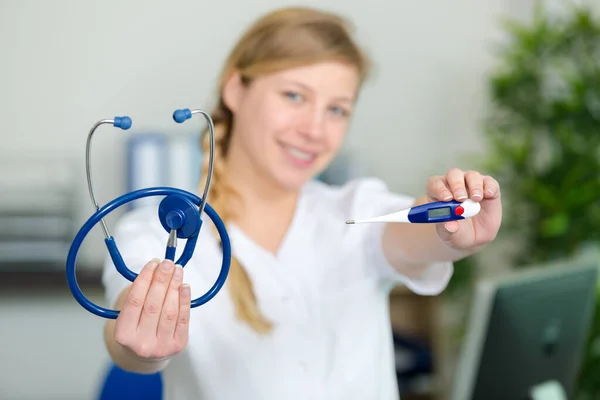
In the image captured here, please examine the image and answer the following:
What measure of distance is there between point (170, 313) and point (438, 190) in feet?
1.16

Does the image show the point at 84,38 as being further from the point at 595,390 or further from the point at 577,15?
the point at 595,390

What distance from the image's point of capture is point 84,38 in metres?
2.90

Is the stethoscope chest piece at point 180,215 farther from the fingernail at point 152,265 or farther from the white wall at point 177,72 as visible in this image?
the white wall at point 177,72

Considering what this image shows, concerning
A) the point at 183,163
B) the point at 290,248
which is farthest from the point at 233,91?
the point at 183,163

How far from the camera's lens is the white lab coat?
1.23 meters

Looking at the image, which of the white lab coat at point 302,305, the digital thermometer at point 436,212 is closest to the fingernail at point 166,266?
the digital thermometer at point 436,212

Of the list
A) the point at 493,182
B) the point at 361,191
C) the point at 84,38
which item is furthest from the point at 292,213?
the point at 84,38

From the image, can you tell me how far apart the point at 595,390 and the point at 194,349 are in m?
1.76

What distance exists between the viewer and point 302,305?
4.35ft

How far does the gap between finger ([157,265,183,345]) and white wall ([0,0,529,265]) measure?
7.17 feet

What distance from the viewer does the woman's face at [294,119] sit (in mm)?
1300

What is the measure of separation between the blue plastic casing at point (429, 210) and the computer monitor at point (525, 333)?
0.42 m

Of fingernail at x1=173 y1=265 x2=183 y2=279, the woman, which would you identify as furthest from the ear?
fingernail at x1=173 y1=265 x2=183 y2=279

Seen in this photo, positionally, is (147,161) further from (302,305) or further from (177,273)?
(177,273)
